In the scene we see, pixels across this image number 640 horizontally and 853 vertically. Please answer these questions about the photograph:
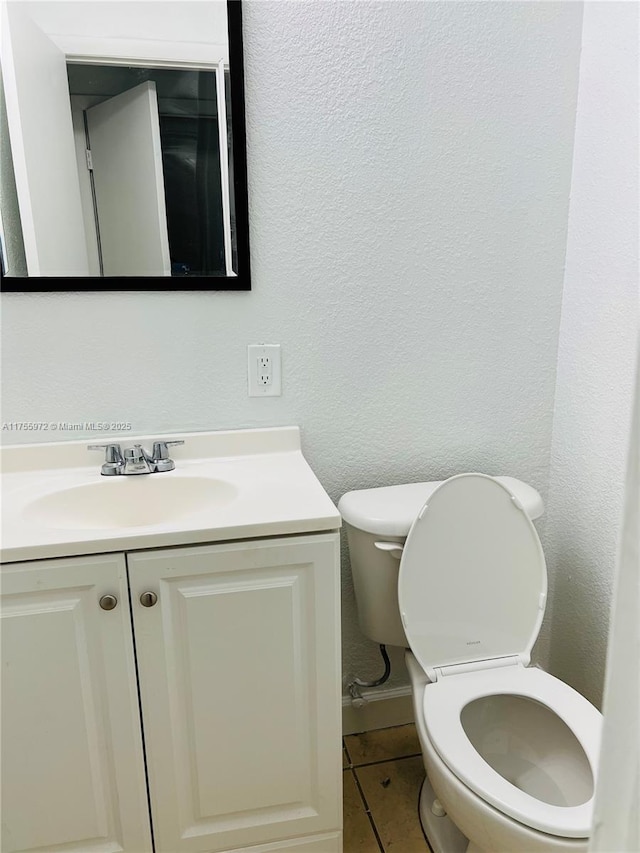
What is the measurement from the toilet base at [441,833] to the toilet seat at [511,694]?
31 centimetres

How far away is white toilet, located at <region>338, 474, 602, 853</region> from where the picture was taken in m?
1.29

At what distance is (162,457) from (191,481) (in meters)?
0.10

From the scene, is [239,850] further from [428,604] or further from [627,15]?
[627,15]

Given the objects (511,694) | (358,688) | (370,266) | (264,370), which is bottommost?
(358,688)

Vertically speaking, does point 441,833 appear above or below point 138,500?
below

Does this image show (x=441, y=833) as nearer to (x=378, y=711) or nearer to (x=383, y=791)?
(x=383, y=791)

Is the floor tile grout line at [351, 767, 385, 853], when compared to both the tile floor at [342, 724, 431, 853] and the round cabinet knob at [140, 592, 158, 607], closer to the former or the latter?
the tile floor at [342, 724, 431, 853]

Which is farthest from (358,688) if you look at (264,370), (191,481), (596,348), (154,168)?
(154,168)

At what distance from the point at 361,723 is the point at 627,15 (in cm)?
185

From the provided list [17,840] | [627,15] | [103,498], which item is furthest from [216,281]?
[17,840]

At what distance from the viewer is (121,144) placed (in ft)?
4.31

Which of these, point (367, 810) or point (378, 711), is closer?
point (367, 810)

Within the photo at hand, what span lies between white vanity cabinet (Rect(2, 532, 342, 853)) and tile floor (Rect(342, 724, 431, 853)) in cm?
30

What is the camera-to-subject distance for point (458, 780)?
1.10 metres
